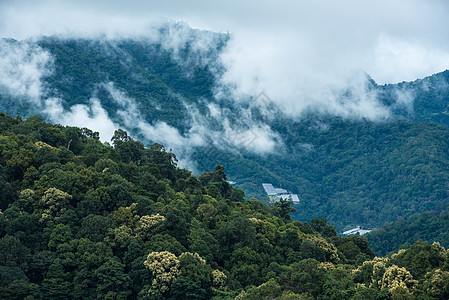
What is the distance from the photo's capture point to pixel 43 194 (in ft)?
148

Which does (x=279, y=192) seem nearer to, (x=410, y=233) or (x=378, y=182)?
(x=378, y=182)

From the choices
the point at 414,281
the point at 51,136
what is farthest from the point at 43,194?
the point at 414,281

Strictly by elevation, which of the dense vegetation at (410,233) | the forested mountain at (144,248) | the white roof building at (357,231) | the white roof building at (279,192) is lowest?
the forested mountain at (144,248)

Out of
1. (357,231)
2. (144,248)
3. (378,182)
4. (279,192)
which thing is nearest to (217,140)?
(279,192)

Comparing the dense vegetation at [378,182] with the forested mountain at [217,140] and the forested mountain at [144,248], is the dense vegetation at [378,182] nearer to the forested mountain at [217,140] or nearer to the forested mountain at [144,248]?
the forested mountain at [217,140]

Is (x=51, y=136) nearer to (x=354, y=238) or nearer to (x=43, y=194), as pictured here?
(x=43, y=194)

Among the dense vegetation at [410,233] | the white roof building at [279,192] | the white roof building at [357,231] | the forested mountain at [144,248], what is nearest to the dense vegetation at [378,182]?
the white roof building at [279,192]

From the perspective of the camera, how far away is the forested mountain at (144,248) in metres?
36.9

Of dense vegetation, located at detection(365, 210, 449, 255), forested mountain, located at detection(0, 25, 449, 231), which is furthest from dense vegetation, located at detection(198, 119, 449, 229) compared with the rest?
dense vegetation, located at detection(365, 210, 449, 255)

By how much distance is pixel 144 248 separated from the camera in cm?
4203

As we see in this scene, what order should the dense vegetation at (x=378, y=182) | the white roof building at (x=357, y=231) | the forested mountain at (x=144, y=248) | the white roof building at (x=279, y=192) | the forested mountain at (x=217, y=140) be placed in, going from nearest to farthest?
the forested mountain at (x=144, y=248), the white roof building at (x=357, y=231), the forested mountain at (x=217, y=140), the dense vegetation at (x=378, y=182), the white roof building at (x=279, y=192)

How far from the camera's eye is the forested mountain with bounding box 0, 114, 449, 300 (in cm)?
3691

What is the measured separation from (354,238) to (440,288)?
2721cm

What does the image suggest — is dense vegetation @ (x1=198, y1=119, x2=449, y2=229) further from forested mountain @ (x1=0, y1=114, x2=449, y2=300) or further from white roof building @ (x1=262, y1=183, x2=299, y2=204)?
forested mountain @ (x1=0, y1=114, x2=449, y2=300)
